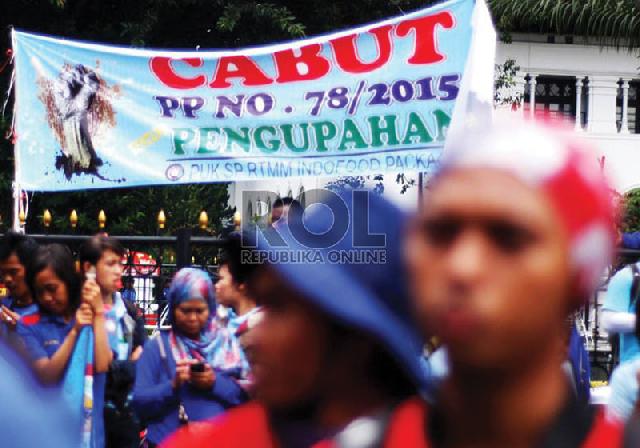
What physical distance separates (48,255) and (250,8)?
37.4 feet

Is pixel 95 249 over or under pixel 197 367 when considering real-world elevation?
over

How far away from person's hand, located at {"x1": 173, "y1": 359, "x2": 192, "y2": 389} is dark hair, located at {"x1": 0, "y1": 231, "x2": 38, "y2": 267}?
1.21 meters

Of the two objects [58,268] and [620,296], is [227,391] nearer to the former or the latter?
[58,268]

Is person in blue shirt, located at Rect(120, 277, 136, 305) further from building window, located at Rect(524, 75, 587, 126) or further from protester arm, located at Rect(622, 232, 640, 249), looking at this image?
building window, located at Rect(524, 75, 587, 126)

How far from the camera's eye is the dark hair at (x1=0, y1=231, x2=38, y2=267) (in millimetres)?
5594

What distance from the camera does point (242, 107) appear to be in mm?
7371

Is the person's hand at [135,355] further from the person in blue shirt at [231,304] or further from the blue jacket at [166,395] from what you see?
the blue jacket at [166,395]

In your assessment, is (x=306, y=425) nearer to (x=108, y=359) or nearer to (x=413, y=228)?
(x=413, y=228)

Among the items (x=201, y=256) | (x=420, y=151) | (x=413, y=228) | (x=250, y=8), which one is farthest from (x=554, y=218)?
(x=250, y=8)

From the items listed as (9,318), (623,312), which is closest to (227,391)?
(9,318)

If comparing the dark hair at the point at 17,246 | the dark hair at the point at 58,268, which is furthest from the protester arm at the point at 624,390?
the dark hair at the point at 17,246

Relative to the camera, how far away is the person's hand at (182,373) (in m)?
4.65

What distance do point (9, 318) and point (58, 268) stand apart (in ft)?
1.46

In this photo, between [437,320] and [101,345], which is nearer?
[437,320]
